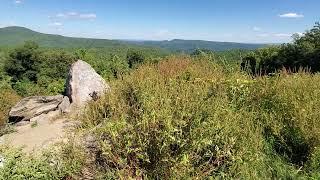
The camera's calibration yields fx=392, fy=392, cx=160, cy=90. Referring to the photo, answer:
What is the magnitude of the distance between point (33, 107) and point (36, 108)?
0.28 meters

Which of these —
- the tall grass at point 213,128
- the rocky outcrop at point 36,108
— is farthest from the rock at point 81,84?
the tall grass at point 213,128

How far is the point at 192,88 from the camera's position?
545 centimetres

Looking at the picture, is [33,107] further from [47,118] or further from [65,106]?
[47,118]

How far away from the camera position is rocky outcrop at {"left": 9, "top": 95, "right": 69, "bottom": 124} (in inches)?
402

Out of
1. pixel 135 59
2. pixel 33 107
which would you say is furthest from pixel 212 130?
pixel 135 59

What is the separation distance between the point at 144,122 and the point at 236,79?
2320 millimetres

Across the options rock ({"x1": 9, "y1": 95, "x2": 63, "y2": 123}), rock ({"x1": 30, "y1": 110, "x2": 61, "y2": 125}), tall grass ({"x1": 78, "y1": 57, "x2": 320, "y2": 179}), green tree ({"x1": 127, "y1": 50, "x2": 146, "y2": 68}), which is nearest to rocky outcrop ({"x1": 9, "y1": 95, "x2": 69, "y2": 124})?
rock ({"x1": 9, "y1": 95, "x2": 63, "y2": 123})

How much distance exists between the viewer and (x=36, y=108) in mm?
10938

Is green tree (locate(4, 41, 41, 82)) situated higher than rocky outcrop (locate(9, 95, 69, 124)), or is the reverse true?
rocky outcrop (locate(9, 95, 69, 124))

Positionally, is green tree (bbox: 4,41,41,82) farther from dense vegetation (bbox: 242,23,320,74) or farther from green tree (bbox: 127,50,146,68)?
dense vegetation (bbox: 242,23,320,74)

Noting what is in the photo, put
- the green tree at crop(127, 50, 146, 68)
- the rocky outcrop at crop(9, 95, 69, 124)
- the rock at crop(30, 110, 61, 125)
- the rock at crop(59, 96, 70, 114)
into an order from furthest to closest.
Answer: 1. the rocky outcrop at crop(9, 95, 69, 124)
2. the rock at crop(59, 96, 70, 114)
3. the rock at crop(30, 110, 61, 125)
4. the green tree at crop(127, 50, 146, 68)

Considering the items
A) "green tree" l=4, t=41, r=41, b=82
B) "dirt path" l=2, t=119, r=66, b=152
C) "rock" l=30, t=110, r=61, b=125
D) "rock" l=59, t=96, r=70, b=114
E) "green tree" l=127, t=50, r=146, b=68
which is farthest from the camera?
"green tree" l=4, t=41, r=41, b=82

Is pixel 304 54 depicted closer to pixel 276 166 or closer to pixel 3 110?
pixel 3 110

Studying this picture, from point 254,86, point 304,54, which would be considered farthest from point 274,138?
point 304,54
